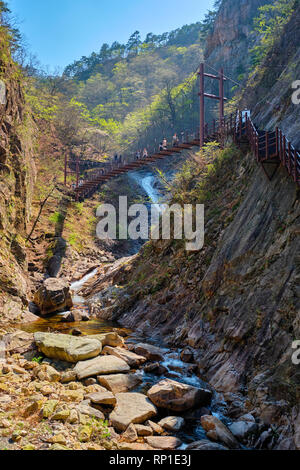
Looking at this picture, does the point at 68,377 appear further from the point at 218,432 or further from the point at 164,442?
the point at 218,432

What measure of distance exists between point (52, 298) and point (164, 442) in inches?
479

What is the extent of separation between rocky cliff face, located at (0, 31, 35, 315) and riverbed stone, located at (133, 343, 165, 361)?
6.43 metres

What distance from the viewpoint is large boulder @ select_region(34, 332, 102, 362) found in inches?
377

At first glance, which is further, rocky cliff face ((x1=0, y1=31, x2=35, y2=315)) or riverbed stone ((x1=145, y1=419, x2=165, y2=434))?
rocky cliff face ((x1=0, y1=31, x2=35, y2=315))

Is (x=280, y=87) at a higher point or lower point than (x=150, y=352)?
higher

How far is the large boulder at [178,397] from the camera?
732 cm

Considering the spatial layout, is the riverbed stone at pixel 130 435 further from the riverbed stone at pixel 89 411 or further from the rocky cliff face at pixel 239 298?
the rocky cliff face at pixel 239 298

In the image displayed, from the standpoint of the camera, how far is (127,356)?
10008 millimetres

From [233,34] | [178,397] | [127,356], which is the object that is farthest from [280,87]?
[233,34]

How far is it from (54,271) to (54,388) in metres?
16.7

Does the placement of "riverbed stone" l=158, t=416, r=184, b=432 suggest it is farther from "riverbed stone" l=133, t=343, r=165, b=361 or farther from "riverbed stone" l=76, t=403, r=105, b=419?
"riverbed stone" l=133, t=343, r=165, b=361

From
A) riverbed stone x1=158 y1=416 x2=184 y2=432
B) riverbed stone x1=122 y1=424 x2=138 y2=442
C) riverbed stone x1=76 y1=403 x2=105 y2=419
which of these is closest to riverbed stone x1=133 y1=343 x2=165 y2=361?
riverbed stone x1=158 y1=416 x2=184 y2=432

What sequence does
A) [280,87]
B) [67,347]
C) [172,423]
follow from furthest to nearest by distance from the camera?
1. [280,87]
2. [67,347]
3. [172,423]
